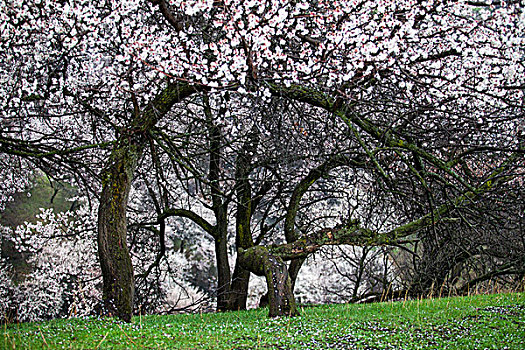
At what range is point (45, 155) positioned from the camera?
6.95m

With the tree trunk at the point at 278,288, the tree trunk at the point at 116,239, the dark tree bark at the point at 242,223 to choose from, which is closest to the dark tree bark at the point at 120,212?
the tree trunk at the point at 116,239

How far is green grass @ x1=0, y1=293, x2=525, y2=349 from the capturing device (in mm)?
4617

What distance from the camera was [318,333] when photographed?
538 cm

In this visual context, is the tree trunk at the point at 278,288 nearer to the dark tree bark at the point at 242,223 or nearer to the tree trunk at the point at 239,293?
the dark tree bark at the point at 242,223

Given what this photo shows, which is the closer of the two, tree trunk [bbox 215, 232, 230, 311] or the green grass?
the green grass

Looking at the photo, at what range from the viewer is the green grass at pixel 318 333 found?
462 centimetres

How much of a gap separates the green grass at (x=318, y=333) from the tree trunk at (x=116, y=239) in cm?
51

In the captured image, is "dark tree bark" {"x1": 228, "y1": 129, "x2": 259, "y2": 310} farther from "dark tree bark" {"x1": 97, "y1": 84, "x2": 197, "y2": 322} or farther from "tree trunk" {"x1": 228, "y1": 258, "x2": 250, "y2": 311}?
"dark tree bark" {"x1": 97, "y1": 84, "x2": 197, "y2": 322}

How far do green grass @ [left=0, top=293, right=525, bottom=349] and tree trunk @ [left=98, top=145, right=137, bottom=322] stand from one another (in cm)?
51

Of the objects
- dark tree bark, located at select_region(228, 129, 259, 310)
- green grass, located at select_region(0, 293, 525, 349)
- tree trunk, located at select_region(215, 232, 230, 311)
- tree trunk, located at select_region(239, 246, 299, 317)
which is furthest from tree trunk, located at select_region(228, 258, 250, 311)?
green grass, located at select_region(0, 293, 525, 349)

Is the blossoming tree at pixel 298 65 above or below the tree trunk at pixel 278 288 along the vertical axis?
above

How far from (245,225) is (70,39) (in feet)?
17.8

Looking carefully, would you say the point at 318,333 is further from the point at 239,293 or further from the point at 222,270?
the point at 222,270

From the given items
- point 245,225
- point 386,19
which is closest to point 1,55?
point 245,225
